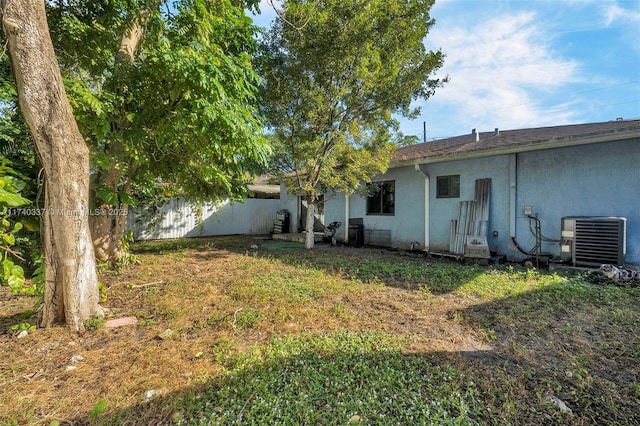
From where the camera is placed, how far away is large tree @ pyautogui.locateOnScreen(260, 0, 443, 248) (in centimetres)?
670

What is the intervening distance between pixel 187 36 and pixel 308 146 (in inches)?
153

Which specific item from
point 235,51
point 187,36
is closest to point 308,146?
point 235,51

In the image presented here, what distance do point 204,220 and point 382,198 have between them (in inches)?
295

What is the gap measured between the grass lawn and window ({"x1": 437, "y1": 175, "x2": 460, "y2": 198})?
3.58 meters

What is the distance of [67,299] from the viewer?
9.84 ft

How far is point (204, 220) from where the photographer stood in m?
12.2

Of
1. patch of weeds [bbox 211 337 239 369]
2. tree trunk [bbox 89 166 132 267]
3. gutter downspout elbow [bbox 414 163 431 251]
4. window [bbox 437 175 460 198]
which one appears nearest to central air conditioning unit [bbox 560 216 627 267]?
window [bbox 437 175 460 198]

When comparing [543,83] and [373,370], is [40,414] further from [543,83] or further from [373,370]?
[543,83]

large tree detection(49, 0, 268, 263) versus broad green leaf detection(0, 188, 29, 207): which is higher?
large tree detection(49, 0, 268, 263)

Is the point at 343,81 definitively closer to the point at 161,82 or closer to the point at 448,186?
the point at 448,186

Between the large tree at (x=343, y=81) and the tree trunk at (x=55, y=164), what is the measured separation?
4521mm

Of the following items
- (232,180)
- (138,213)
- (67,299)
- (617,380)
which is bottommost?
(617,380)

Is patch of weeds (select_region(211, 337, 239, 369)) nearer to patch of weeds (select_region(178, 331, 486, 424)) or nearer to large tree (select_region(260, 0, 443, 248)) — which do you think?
patch of weeds (select_region(178, 331, 486, 424))

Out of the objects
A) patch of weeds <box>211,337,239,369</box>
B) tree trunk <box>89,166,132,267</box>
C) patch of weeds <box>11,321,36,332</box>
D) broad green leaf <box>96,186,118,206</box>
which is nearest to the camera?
patch of weeds <box>211,337,239,369</box>
